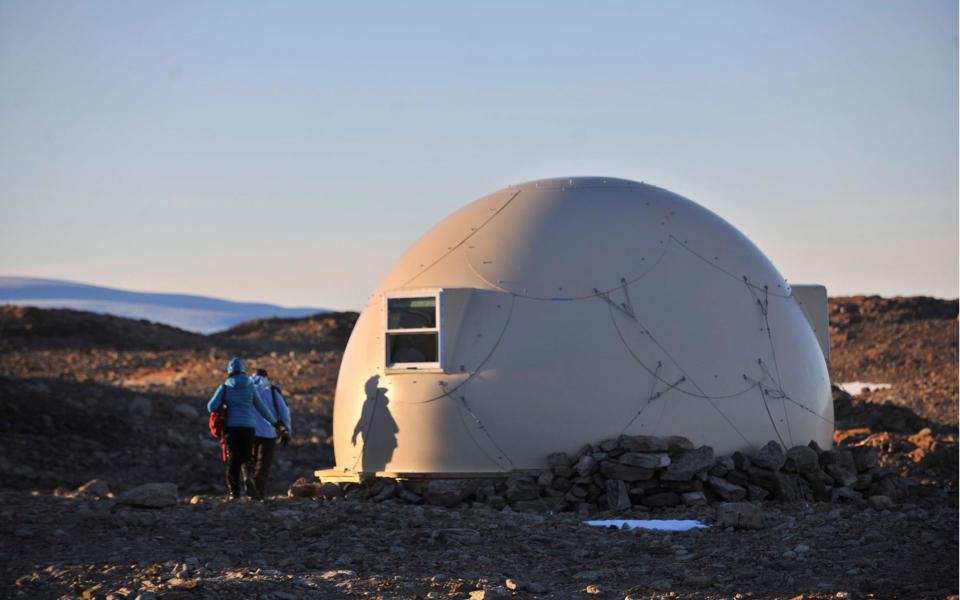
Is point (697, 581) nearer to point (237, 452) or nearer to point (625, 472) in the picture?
point (625, 472)

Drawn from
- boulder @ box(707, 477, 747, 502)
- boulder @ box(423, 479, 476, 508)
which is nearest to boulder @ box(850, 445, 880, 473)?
boulder @ box(707, 477, 747, 502)

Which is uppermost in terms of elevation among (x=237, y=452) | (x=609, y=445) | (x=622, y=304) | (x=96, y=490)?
(x=622, y=304)

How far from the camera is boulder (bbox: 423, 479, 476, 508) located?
39.7 feet

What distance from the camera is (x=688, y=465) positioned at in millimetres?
11930

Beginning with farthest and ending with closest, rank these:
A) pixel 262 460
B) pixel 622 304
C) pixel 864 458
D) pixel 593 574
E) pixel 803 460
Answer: pixel 262 460
pixel 864 458
pixel 803 460
pixel 622 304
pixel 593 574

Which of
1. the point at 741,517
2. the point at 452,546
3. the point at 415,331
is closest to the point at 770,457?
the point at 741,517

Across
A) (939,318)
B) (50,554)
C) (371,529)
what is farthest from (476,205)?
(939,318)

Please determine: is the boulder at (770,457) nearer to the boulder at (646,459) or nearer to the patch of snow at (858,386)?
the boulder at (646,459)

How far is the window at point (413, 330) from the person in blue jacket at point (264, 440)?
1.59m

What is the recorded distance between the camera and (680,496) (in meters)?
11.9

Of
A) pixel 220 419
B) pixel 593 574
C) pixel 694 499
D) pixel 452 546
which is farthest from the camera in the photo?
pixel 220 419

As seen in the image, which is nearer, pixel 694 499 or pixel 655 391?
pixel 694 499

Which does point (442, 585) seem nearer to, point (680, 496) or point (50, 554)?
point (50, 554)

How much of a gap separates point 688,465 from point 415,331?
9.82 ft
